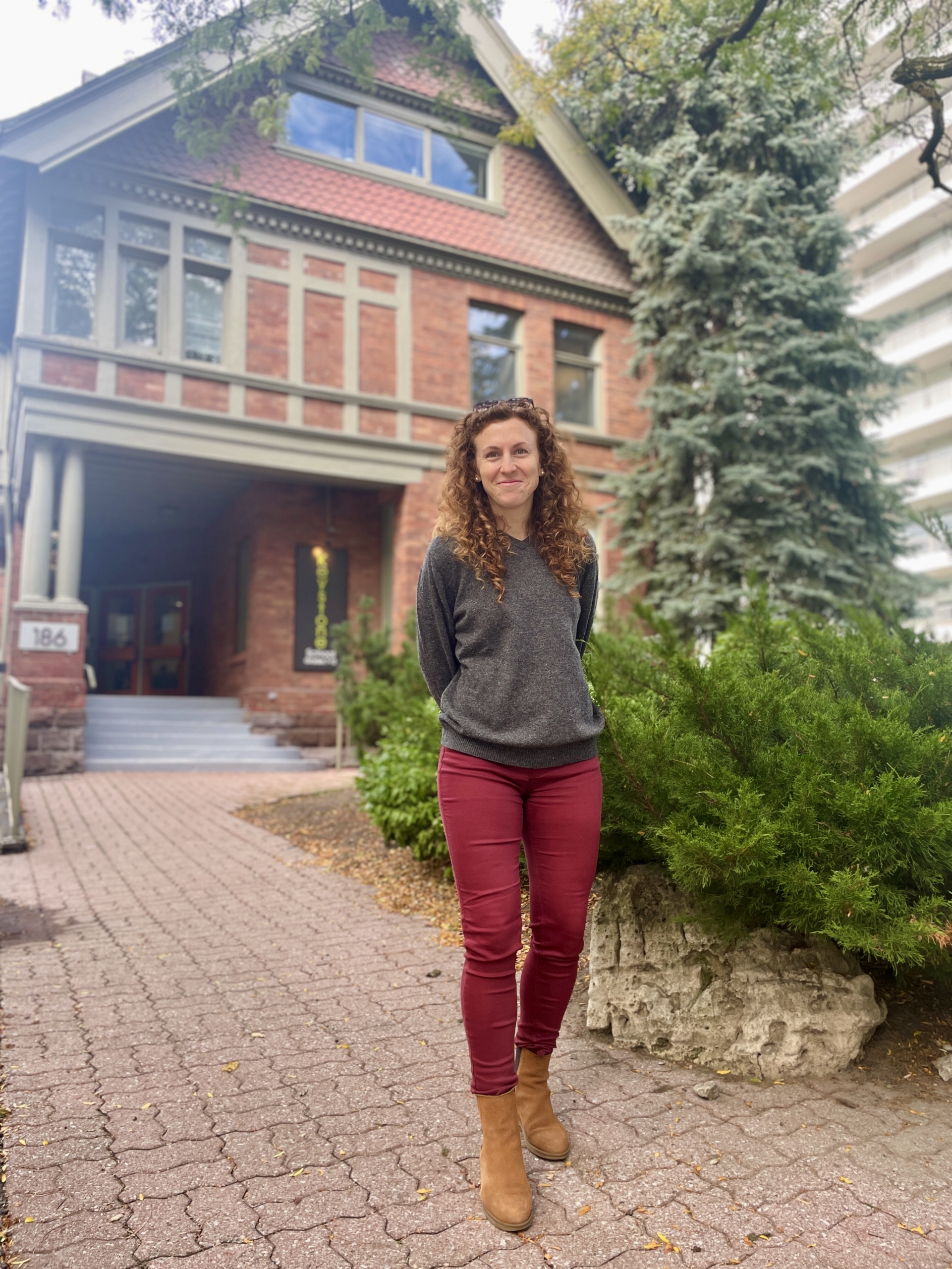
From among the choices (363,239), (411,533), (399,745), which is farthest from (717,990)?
(363,239)

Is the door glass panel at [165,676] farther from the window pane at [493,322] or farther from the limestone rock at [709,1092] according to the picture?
the limestone rock at [709,1092]

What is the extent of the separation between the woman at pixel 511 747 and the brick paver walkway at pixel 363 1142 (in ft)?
0.71

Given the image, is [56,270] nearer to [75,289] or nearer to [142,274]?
[75,289]

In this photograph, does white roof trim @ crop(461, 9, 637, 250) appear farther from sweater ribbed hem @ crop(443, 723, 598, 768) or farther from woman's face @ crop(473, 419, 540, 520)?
sweater ribbed hem @ crop(443, 723, 598, 768)

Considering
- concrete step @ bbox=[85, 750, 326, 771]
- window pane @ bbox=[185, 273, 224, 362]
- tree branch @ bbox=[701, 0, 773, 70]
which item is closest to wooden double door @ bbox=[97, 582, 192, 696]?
Result: concrete step @ bbox=[85, 750, 326, 771]

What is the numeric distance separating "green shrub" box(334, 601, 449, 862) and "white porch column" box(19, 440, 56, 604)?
4.41 meters

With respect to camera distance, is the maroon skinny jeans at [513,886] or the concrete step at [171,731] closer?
the maroon skinny jeans at [513,886]

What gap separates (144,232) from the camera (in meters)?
12.4

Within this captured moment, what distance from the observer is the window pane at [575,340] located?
15.5 m

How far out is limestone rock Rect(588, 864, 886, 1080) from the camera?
9.09 ft

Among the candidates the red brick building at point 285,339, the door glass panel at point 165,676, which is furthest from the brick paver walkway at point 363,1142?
the door glass panel at point 165,676

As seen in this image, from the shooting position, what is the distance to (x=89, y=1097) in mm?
2736

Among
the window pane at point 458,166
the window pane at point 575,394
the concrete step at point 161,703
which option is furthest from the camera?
the window pane at point 575,394

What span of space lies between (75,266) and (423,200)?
5.38 metres
